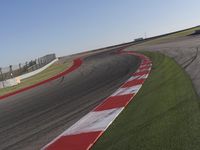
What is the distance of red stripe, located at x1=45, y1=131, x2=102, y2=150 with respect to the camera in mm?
5281

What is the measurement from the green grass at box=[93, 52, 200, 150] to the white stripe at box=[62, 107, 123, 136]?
0.56 ft

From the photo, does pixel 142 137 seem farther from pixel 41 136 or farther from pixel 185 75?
pixel 185 75

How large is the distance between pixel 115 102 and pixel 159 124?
8.85ft

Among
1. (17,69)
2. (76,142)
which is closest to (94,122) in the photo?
(76,142)

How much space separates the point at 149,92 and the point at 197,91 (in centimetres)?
146

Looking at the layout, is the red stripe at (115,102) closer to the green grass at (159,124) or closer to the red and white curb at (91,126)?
the red and white curb at (91,126)

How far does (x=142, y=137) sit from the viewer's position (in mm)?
5027

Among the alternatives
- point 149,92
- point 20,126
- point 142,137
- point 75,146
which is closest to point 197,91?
point 149,92

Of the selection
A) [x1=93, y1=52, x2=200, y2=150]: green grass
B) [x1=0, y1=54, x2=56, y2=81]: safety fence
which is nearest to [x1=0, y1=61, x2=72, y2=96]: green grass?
[x1=0, y1=54, x2=56, y2=81]: safety fence

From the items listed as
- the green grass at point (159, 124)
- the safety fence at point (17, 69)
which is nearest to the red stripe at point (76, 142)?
the green grass at point (159, 124)

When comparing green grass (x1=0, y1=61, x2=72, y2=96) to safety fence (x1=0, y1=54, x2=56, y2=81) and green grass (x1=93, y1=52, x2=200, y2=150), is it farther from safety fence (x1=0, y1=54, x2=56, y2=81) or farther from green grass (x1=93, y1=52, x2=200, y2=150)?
green grass (x1=93, y1=52, x2=200, y2=150)

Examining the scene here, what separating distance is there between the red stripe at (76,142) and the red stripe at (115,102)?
6.12 ft

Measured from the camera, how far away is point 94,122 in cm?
662

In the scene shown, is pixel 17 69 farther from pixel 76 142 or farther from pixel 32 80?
pixel 76 142
